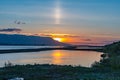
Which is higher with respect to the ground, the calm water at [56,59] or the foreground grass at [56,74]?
the calm water at [56,59]

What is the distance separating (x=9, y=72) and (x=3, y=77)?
2641 mm

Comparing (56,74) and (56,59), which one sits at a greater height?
(56,59)

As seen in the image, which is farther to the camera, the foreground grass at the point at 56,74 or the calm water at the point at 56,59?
the calm water at the point at 56,59

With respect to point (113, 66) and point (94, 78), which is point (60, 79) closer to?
point (94, 78)

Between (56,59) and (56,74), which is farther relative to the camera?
(56,59)

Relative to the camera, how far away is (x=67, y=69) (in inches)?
1064

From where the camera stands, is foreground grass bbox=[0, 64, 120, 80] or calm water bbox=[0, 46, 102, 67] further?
calm water bbox=[0, 46, 102, 67]

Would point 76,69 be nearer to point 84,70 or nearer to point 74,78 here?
point 84,70

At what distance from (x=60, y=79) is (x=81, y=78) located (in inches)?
44.5

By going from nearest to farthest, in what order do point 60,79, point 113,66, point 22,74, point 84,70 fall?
point 60,79 → point 22,74 → point 84,70 → point 113,66

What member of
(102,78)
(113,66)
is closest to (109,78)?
(102,78)

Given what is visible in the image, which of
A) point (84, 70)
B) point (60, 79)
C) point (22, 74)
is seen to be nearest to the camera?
point (60, 79)

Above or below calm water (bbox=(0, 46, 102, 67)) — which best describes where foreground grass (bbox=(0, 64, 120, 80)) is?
below

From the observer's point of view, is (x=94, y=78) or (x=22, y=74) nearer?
(x=94, y=78)
